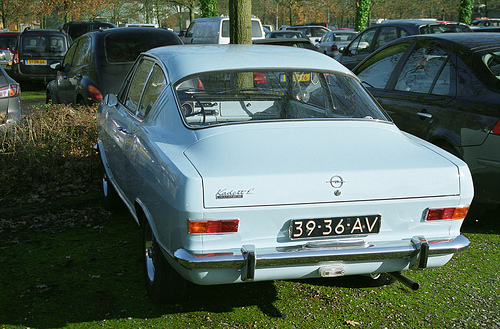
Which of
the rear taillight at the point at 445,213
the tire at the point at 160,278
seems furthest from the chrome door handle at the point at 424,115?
the tire at the point at 160,278

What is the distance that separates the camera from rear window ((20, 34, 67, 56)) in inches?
760

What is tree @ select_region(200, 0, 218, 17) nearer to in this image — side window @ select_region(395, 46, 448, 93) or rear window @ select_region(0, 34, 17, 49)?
rear window @ select_region(0, 34, 17, 49)

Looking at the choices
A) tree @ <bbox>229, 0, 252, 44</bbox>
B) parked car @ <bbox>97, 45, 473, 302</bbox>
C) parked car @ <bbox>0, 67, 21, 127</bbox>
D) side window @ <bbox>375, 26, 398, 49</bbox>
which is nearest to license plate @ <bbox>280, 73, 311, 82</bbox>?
parked car @ <bbox>97, 45, 473, 302</bbox>

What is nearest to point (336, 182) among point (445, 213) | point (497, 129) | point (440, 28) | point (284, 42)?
point (445, 213)

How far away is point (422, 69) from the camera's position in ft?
21.4

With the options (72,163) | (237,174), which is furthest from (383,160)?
(72,163)

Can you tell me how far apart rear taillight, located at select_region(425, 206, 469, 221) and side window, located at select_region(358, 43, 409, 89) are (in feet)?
11.7

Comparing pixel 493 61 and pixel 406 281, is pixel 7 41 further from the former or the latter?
pixel 406 281

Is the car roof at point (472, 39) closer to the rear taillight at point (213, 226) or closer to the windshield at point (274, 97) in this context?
the windshield at point (274, 97)

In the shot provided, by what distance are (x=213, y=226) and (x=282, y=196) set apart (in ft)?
1.37

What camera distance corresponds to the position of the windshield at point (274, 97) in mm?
4488

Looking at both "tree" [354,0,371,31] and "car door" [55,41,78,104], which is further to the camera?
"tree" [354,0,371,31]

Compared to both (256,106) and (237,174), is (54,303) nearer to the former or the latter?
(237,174)

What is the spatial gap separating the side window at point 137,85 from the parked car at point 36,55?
47.1 ft
